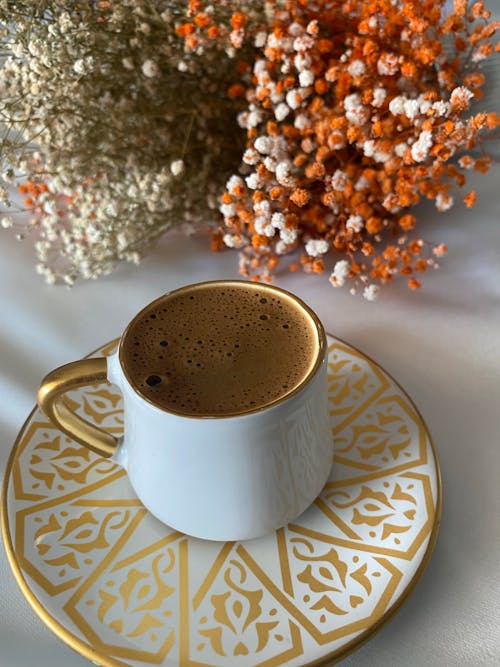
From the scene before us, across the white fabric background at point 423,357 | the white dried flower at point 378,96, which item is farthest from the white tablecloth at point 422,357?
the white dried flower at point 378,96

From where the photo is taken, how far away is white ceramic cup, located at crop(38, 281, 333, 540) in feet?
1.54

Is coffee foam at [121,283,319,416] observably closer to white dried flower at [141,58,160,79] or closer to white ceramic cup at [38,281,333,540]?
white ceramic cup at [38,281,333,540]

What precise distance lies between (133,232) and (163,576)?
1.38ft

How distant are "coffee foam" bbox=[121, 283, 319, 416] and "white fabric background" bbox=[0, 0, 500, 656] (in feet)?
0.63

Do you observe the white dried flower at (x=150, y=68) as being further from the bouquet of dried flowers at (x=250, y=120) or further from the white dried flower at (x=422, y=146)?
the white dried flower at (x=422, y=146)

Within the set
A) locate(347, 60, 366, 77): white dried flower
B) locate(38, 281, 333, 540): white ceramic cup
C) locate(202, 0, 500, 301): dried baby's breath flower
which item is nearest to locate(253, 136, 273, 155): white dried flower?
locate(202, 0, 500, 301): dried baby's breath flower

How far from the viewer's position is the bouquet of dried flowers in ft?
2.24

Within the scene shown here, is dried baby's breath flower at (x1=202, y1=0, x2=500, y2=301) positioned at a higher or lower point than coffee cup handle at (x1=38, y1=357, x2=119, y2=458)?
higher

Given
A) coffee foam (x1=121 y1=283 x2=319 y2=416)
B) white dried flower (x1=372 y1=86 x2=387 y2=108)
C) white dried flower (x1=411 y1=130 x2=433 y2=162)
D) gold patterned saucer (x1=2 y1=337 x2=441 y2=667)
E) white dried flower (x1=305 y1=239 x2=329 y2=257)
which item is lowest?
gold patterned saucer (x1=2 y1=337 x2=441 y2=667)

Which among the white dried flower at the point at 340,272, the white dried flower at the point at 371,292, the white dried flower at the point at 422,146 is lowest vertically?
the white dried flower at the point at 371,292

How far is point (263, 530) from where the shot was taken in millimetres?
525

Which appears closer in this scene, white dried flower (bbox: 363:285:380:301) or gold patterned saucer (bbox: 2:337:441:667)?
gold patterned saucer (bbox: 2:337:441:667)

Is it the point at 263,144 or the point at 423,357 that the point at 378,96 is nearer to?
the point at 263,144

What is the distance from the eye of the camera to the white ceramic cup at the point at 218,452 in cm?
47
